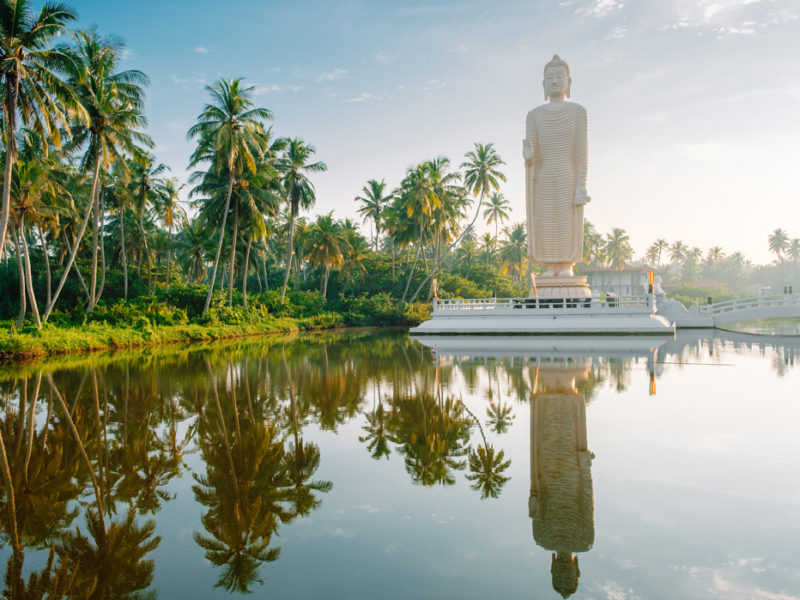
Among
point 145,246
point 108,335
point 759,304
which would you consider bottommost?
point 108,335

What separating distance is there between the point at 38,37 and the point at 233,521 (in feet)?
59.9

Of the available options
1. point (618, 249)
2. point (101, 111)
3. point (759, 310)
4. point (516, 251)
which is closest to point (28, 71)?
point (101, 111)

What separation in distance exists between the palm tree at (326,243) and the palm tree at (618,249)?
178ft

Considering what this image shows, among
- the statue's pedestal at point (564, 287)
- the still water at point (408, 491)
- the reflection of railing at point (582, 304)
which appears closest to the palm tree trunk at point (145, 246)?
the reflection of railing at point (582, 304)

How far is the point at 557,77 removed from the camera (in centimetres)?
2789

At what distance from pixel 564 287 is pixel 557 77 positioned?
1076 centimetres

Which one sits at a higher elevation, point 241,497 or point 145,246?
point 145,246

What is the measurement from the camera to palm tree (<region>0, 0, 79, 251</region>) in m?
15.9

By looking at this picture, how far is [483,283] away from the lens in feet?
162

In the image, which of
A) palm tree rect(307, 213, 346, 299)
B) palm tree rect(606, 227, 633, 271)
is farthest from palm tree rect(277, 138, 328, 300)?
palm tree rect(606, 227, 633, 271)

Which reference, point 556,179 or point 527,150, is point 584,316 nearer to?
point 556,179

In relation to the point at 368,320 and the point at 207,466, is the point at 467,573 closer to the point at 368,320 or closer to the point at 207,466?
the point at 207,466

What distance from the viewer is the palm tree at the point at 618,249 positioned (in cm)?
8056

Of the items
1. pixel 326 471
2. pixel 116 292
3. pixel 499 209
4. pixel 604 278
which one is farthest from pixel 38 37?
pixel 604 278
